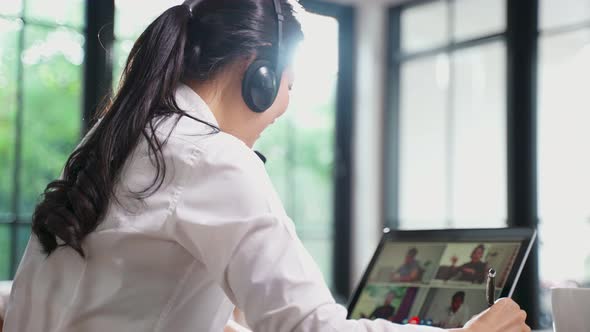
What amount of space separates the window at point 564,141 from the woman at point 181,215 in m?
3.69

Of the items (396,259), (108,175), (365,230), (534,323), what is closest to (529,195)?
(534,323)

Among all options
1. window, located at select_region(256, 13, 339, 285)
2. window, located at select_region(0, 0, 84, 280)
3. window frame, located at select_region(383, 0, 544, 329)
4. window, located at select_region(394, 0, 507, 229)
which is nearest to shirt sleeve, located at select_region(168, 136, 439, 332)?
window, located at select_region(0, 0, 84, 280)

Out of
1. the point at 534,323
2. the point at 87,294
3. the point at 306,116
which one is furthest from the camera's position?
the point at 306,116

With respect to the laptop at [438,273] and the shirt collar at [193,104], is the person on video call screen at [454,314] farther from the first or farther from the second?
the shirt collar at [193,104]

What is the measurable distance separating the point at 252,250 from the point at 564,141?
4010 millimetres

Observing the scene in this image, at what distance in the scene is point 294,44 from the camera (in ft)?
3.94

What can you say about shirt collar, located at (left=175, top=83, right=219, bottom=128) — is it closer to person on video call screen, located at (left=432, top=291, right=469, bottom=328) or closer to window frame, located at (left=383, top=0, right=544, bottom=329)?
person on video call screen, located at (left=432, top=291, right=469, bottom=328)

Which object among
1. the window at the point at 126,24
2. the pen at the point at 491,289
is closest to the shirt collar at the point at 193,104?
the pen at the point at 491,289

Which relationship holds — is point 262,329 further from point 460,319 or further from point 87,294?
point 460,319

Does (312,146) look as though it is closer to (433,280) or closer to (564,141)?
(564,141)

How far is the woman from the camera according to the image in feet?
2.91

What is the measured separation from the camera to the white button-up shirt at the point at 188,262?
34.5 inches

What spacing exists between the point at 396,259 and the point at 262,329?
0.47m

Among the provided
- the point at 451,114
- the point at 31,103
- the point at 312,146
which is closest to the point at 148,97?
the point at 31,103
